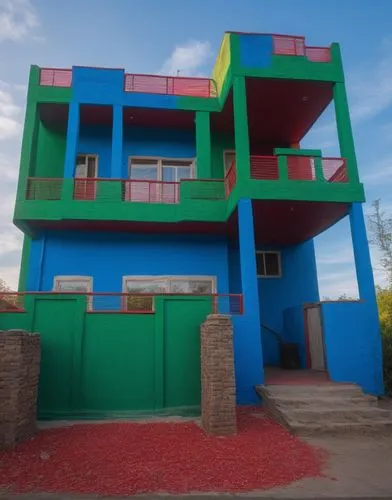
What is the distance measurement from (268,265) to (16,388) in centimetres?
943

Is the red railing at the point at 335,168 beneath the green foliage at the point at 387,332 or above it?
above

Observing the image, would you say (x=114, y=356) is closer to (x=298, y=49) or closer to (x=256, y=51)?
(x=256, y=51)

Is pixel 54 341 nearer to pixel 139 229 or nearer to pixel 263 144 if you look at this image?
pixel 139 229

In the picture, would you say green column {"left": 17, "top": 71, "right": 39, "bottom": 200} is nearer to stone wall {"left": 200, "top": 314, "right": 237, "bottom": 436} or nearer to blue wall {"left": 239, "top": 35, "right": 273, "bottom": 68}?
blue wall {"left": 239, "top": 35, "right": 273, "bottom": 68}

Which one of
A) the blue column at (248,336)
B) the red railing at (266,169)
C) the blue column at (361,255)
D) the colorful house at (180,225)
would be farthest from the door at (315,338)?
the red railing at (266,169)

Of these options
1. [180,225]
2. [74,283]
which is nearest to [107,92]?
[180,225]

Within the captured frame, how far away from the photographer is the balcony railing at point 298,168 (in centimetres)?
1089

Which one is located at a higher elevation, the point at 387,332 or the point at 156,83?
the point at 156,83

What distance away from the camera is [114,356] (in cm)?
852

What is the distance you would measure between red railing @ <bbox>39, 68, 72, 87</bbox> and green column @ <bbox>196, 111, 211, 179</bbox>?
177 inches

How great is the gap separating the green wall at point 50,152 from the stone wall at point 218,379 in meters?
8.65

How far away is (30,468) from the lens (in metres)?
5.21

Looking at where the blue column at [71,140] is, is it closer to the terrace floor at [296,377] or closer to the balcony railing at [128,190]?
the balcony railing at [128,190]

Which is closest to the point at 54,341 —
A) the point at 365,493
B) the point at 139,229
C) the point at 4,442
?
the point at 4,442
